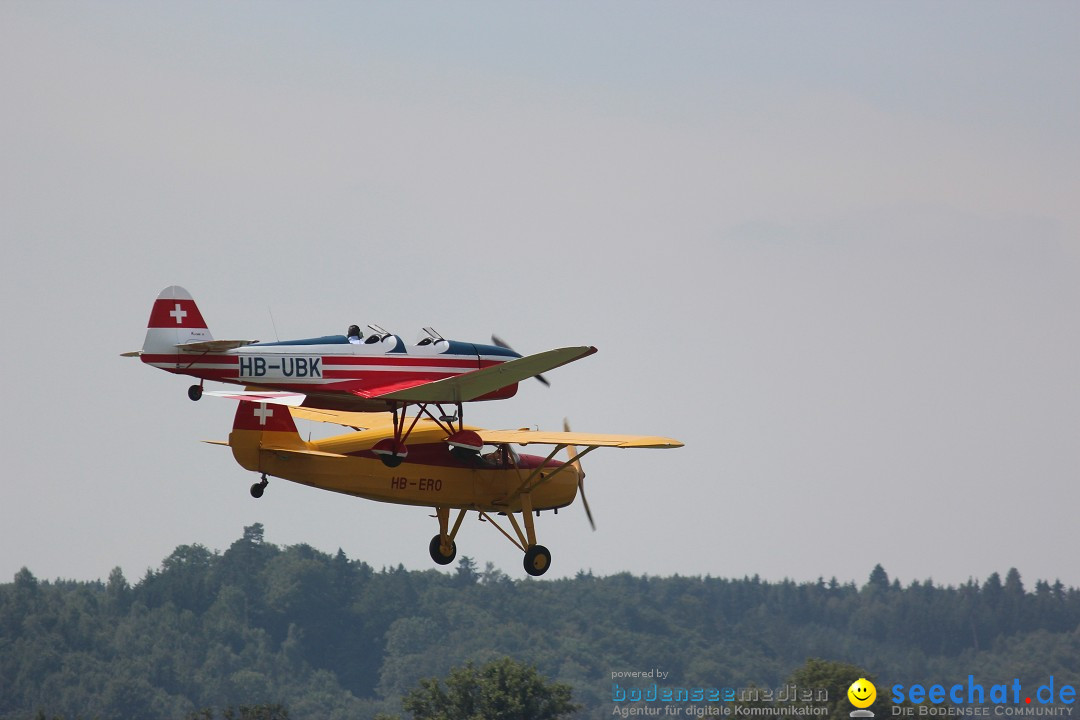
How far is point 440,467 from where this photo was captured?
34750 millimetres

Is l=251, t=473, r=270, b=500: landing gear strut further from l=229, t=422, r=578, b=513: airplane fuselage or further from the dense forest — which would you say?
the dense forest

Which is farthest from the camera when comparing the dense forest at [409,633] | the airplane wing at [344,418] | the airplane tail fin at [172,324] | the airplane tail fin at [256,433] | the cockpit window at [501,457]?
the dense forest at [409,633]

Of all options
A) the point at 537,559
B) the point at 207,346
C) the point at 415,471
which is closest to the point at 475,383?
the point at 207,346

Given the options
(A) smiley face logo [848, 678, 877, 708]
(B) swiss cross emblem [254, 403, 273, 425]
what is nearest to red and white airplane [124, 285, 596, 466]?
(B) swiss cross emblem [254, 403, 273, 425]

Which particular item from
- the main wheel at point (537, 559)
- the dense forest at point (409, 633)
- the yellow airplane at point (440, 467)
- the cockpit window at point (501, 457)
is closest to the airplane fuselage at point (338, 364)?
the yellow airplane at point (440, 467)

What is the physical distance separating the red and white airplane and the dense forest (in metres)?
97.4

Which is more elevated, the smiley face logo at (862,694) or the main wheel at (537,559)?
the main wheel at (537,559)

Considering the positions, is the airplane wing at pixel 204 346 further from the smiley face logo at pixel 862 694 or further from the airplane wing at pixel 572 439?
the smiley face logo at pixel 862 694

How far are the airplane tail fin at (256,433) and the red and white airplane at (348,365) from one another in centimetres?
264

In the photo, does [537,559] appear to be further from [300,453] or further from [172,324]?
[172,324]

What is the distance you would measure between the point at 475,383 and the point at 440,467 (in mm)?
5944

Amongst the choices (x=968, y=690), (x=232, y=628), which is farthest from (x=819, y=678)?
(x=232, y=628)

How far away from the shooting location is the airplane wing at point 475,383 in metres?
28.2

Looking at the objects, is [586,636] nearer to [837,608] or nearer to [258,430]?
[837,608]
